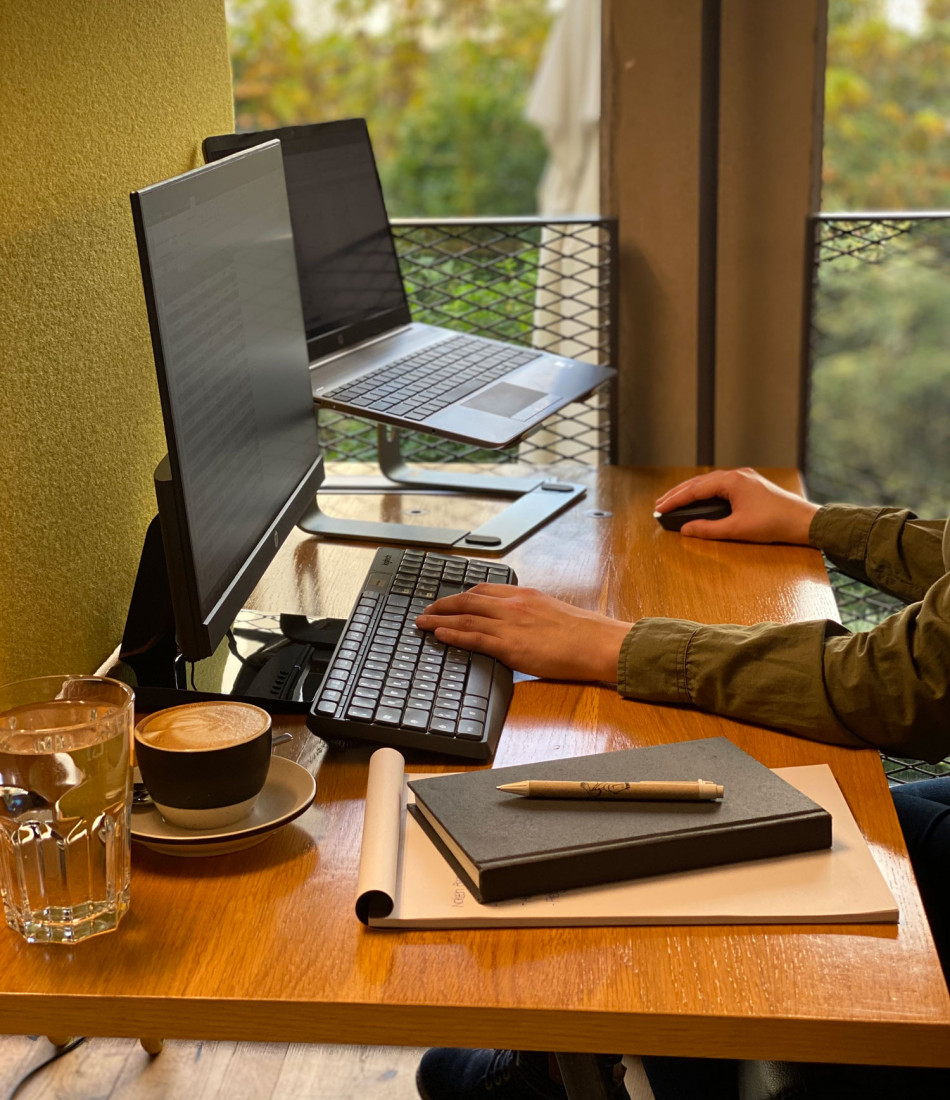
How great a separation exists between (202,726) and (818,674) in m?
0.44

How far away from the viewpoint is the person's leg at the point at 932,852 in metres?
1.00

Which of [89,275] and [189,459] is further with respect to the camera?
[89,275]

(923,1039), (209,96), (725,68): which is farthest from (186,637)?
(725,68)

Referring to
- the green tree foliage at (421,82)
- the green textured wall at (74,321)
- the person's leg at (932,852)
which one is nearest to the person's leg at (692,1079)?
the person's leg at (932,852)

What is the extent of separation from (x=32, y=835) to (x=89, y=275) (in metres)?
0.56

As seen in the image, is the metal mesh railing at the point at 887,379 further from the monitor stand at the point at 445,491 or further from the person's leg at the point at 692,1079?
the person's leg at the point at 692,1079

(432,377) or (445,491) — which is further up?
(432,377)

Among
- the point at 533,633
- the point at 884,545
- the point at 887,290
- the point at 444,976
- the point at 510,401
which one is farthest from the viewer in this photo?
the point at 887,290

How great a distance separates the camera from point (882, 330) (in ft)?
23.5

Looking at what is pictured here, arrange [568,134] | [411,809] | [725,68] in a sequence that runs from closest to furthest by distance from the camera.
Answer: [411,809], [725,68], [568,134]

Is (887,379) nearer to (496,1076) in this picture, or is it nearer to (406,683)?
(496,1076)

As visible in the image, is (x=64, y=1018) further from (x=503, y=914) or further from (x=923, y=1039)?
(x=923, y=1039)

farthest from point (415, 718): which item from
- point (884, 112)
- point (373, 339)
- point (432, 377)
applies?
point (884, 112)

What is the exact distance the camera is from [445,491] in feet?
5.06
